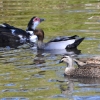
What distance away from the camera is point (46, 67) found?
12.4m

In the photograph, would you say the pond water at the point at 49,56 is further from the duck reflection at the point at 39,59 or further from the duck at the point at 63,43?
the duck at the point at 63,43

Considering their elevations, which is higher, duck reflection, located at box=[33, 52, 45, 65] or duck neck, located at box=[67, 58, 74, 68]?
duck neck, located at box=[67, 58, 74, 68]

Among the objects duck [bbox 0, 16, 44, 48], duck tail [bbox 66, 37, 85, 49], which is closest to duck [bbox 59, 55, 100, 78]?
duck tail [bbox 66, 37, 85, 49]

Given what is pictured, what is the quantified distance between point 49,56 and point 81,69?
8.44 feet

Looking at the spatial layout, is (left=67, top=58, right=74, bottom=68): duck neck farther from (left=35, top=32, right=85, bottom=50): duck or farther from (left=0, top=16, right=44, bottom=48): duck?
(left=0, top=16, right=44, bottom=48): duck

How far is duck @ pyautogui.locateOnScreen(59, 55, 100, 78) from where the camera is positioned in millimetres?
11484

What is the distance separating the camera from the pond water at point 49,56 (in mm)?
10352

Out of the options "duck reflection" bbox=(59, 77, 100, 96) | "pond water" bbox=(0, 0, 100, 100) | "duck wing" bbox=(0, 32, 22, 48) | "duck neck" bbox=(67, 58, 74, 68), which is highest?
"duck neck" bbox=(67, 58, 74, 68)

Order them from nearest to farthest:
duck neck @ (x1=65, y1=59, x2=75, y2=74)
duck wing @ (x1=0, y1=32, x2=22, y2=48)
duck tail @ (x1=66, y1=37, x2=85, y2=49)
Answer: duck neck @ (x1=65, y1=59, x2=75, y2=74) → duck tail @ (x1=66, y1=37, x2=85, y2=49) → duck wing @ (x1=0, y1=32, x2=22, y2=48)

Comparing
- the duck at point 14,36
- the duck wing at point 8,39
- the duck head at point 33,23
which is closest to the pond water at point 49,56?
the duck head at point 33,23

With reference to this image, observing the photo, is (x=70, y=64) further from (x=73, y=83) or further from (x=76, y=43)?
(x=76, y=43)

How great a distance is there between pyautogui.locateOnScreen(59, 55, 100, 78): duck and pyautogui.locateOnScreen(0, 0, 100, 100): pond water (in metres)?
0.14

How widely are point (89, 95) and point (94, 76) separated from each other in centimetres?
147

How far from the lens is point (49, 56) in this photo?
14203 mm
